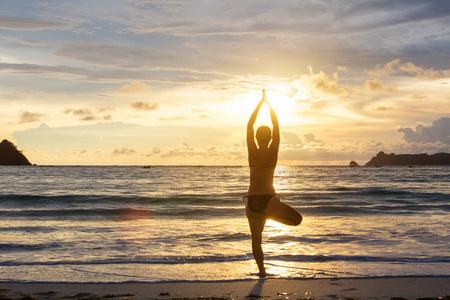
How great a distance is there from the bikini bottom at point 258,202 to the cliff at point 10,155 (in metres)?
197

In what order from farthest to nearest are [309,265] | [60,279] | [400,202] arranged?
[400,202]
[309,265]
[60,279]

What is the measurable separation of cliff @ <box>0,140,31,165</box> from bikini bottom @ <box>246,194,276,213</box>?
197 metres

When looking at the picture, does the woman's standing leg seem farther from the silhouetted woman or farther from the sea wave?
the sea wave

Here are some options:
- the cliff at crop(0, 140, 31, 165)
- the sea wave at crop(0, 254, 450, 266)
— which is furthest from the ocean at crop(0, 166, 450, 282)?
the cliff at crop(0, 140, 31, 165)

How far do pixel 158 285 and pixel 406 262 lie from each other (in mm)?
5584

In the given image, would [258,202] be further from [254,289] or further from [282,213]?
[254,289]

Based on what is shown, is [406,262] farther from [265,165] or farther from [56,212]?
[56,212]

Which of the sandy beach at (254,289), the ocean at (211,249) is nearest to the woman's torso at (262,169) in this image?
the sandy beach at (254,289)

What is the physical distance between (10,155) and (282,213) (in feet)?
656

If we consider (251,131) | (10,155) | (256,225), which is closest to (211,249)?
(256,225)

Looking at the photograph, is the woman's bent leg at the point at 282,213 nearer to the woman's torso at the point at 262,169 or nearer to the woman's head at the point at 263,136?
the woman's torso at the point at 262,169

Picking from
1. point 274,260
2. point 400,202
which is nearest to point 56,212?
point 274,260

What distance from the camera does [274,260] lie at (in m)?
9.96

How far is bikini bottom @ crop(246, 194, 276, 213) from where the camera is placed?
7.13m
